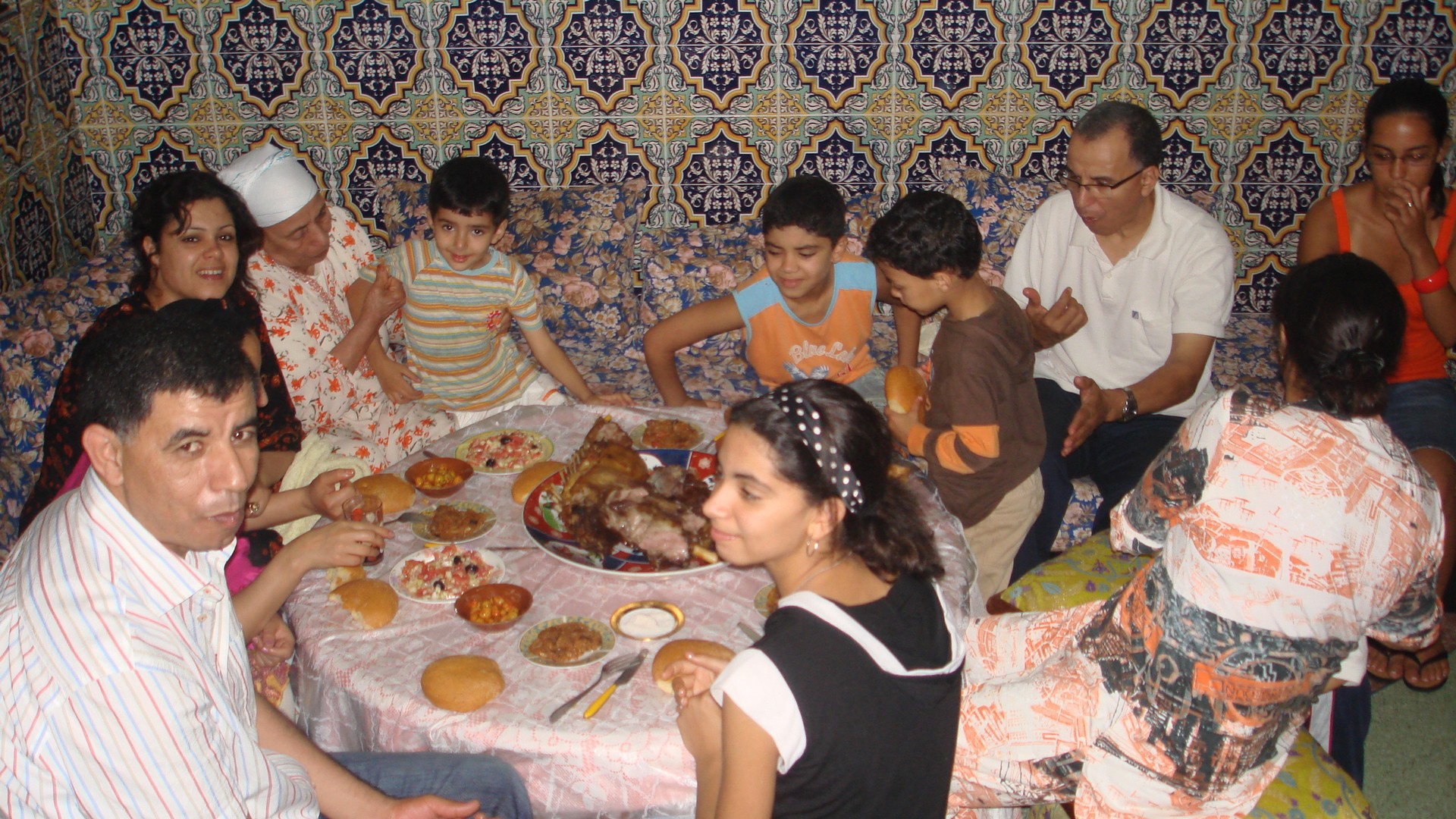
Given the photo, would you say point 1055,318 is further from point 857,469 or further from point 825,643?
point 825,643

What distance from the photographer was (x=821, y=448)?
200 centimetres

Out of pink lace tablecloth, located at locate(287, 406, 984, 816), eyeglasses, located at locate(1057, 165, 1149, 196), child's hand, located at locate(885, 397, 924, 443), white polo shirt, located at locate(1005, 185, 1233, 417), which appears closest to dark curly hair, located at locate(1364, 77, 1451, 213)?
white polo shirt, located at locate(1005, 185, 1233, 417)

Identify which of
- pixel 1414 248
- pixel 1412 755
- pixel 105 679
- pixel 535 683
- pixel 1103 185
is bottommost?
pixel 1412 755

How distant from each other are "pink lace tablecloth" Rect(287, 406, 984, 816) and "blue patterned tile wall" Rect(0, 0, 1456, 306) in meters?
2.72

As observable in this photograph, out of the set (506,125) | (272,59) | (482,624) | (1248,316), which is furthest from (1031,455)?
(272,59)

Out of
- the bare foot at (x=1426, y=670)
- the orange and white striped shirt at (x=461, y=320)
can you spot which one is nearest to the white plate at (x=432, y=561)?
the orange and white striped shirt at (x=461, y=320)

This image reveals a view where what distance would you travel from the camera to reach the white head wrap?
388cm

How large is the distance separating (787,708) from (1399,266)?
355cm

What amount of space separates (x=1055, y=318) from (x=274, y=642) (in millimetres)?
2770

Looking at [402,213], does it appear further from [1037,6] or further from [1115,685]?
[1115,685]

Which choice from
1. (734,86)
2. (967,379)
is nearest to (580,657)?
(967,379)

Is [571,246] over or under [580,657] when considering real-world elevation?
over

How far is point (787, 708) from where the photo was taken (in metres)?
1.78

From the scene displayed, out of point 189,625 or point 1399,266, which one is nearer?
point 189,625
